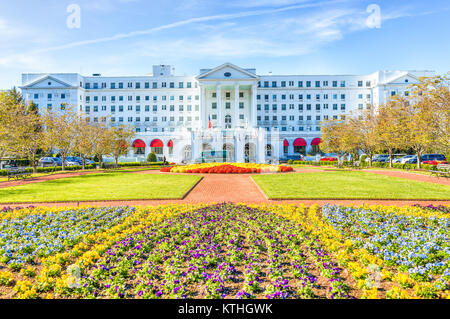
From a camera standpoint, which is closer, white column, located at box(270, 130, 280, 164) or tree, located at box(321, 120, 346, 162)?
tree, located at box(321, 120, 346, 162)

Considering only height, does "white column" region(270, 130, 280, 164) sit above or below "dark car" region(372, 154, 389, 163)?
above

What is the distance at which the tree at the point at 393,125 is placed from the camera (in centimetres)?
3234

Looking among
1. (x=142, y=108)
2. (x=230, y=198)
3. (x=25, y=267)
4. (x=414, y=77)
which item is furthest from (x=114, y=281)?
(x=414, y=77)

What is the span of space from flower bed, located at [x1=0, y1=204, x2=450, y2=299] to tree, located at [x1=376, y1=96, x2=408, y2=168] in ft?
77.8

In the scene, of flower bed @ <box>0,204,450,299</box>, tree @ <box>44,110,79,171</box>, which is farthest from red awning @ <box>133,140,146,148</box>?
flower bed @ <box>0,204,450,299</box>

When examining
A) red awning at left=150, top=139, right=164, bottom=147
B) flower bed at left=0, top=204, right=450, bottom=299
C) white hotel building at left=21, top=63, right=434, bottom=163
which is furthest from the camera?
white hotel building at left=21, top=63, right=434, bottom=163

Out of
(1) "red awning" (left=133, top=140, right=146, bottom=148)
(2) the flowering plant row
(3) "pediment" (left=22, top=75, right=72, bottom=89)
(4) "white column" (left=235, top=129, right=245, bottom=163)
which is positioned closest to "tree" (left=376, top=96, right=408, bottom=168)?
(4) "white column" (left=235, top=129, right=245, bottom=163)

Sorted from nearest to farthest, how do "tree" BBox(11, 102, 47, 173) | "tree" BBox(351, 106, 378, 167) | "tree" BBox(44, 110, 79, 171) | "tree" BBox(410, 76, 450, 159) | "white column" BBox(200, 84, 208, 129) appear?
"tree" BBox(410, 76, 450, 159), "tree" BBox(11, 102, 47, 173), "tree" BBox(44, 110, 79, 171), "tree" BBox(351, 106, 378, 167), "white column" BBox(200, 84, 208, 129)

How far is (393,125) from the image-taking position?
32.8 m

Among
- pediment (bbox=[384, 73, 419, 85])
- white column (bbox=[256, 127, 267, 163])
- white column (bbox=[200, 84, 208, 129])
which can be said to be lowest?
white column (bbox=[256, 127, 267, 163])

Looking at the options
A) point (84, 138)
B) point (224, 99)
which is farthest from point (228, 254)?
point (224, 99)

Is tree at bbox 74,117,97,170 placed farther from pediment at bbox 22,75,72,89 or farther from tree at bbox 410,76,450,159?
pediment at bbox 22,75,72,89

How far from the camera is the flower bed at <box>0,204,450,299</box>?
5.62 meters
